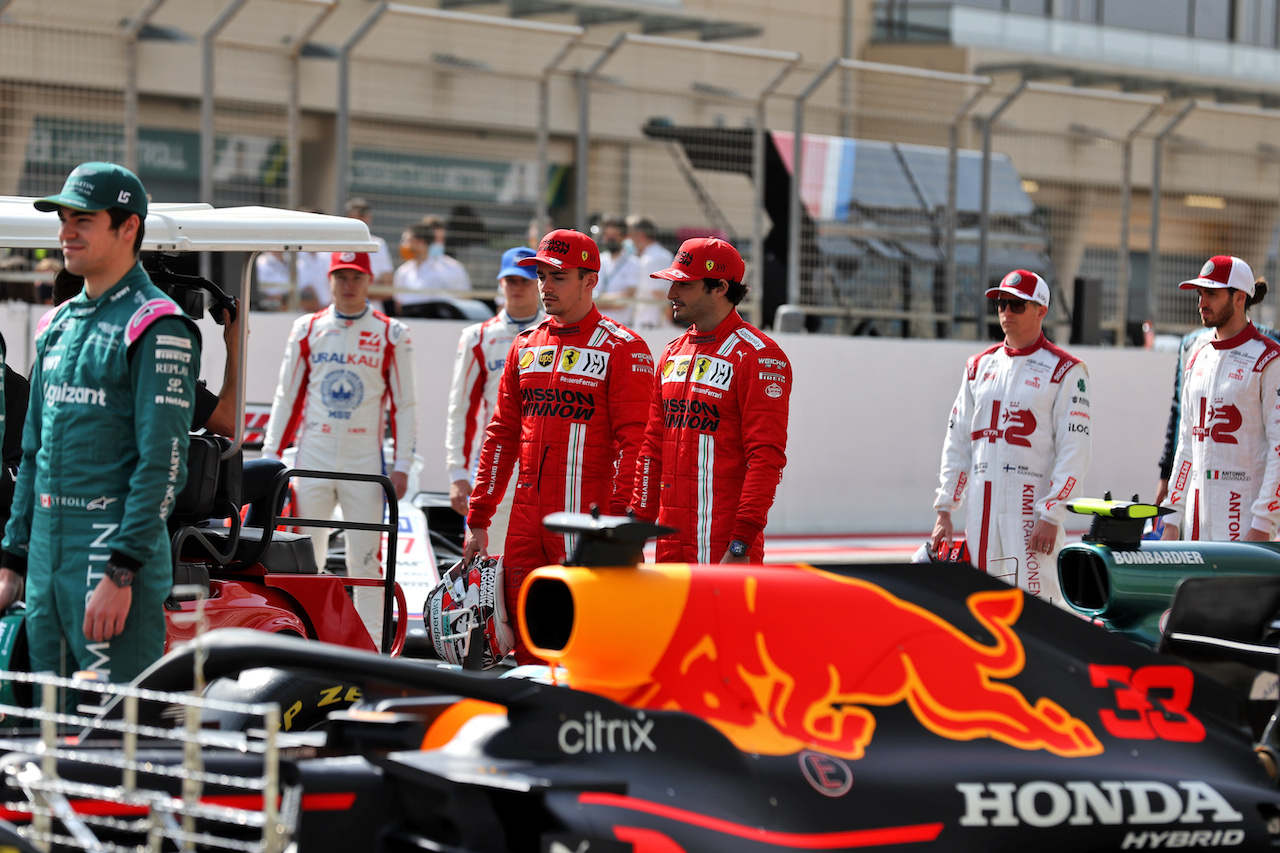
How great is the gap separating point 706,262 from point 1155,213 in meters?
9.65

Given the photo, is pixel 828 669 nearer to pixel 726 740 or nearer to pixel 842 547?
pixel 726 740

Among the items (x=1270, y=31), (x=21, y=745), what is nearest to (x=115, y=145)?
(x=21, y=745)

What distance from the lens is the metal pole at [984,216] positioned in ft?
43.1

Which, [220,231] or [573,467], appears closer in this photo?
[220,231]

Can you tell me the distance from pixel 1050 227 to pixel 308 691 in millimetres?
10977

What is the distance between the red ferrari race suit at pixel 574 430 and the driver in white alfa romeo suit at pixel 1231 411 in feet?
8.81

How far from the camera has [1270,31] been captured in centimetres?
3127

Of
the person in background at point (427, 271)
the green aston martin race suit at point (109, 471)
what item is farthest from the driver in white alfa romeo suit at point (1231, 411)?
the person in background at point (427, 271)

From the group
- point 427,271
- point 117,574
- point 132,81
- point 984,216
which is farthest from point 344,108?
point 117,574

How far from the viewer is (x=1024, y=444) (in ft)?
21.2

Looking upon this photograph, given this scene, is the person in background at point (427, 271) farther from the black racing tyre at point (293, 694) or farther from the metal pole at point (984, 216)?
the black racing tyre at point (293, 694)

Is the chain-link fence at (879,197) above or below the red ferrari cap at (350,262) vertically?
above

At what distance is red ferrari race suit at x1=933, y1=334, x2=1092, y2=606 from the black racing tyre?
10.6 feet

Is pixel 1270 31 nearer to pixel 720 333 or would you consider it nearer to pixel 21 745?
pixel 720 333
